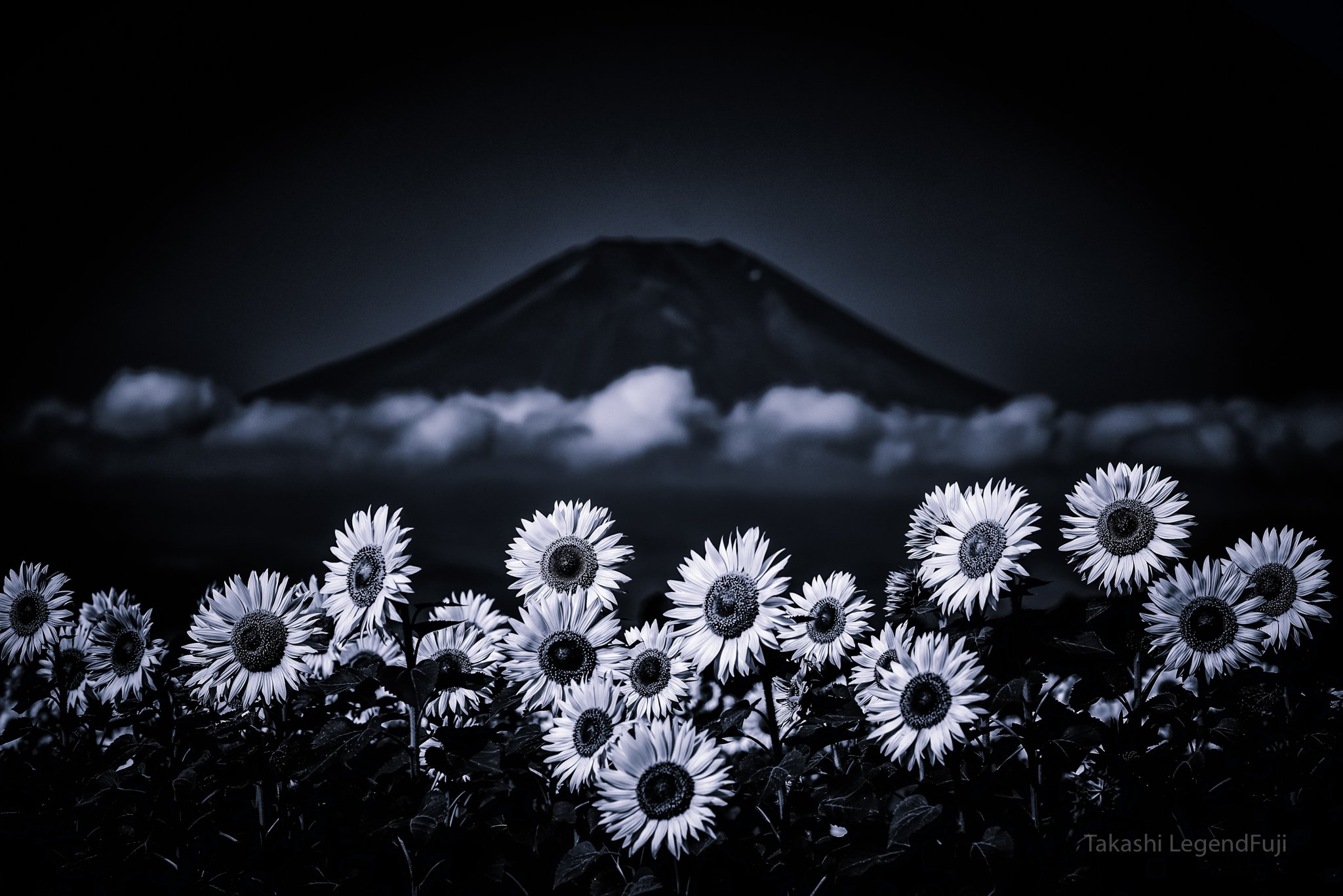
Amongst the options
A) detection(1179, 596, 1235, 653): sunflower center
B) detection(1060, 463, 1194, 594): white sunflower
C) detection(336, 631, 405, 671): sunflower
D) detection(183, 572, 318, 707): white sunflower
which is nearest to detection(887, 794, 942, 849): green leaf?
detection(1060, 463, 1194, 594): white sunflower

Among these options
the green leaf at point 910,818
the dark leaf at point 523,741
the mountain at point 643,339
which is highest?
the mountain at point 643,339

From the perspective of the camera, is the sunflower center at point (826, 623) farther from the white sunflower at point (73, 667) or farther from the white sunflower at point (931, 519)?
the white sunflower at point (73, 667)

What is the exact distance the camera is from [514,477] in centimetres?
443

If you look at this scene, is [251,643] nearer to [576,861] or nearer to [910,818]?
[576,861]

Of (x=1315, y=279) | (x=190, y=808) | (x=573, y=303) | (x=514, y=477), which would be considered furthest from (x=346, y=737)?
(x=1315, y=279)

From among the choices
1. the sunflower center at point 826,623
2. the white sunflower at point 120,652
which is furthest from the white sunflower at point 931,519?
the white sunflower at point 120,652

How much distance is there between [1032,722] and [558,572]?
0.91 meters

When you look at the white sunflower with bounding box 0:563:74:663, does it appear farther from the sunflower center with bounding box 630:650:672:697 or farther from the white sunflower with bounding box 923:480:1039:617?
the white sunflower with bounding box 923:480:1039:617

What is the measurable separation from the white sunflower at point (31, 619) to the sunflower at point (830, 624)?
2025 mm

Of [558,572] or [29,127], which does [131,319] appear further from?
[558,572]

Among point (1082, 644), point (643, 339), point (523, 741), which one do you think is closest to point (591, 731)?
point (523, 741)

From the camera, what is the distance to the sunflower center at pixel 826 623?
2.03 m

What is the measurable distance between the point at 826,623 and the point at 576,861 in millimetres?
837

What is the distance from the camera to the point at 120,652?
7.38 ft
